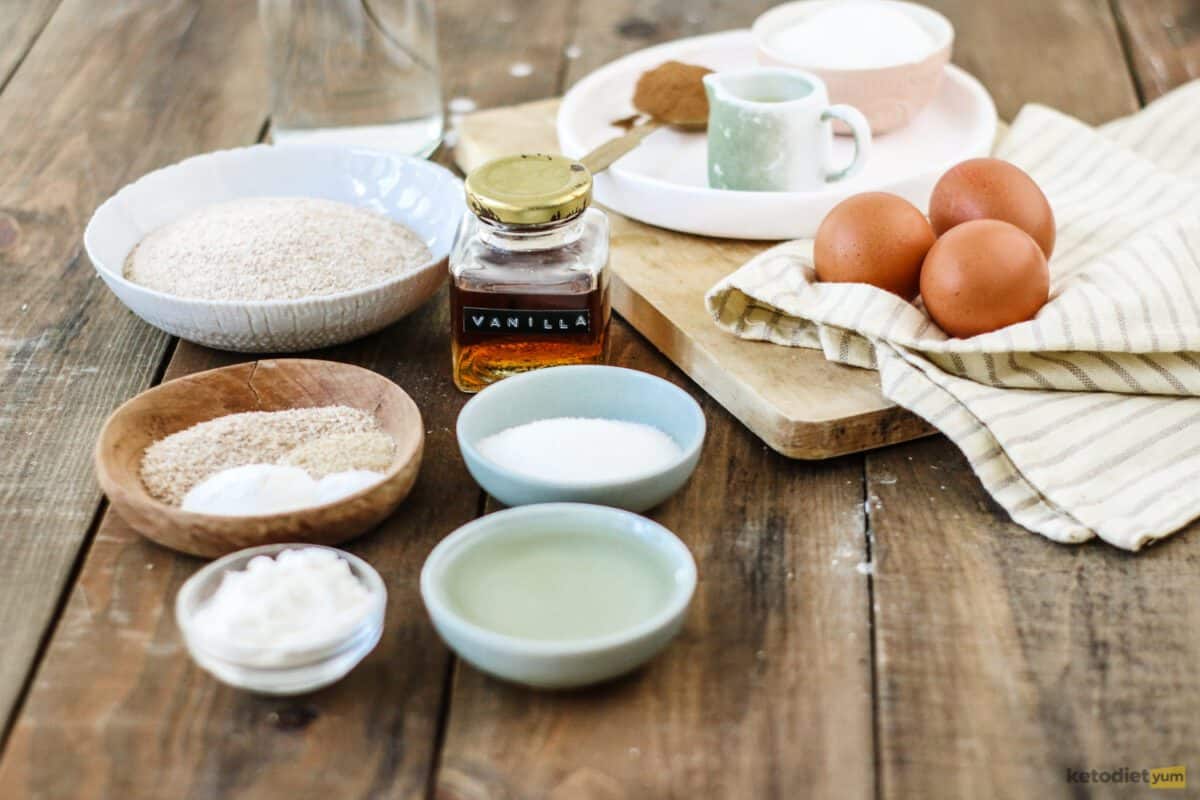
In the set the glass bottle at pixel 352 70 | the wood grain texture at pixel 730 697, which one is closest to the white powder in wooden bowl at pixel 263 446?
the wood grain texture at pixel 730 697

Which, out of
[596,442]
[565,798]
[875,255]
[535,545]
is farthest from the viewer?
[875,255]

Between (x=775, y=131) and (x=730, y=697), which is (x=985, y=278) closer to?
(x=775, y=131)

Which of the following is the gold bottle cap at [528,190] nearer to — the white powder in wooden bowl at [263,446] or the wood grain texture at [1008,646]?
the white powder in wooden bowl at [263,446]

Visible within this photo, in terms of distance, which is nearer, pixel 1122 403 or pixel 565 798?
pixel 565 798

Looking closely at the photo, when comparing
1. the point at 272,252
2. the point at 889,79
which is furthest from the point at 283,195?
the point at 889,79

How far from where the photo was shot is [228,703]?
2.87ft

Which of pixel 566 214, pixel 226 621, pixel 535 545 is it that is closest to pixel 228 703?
pixel 226 621

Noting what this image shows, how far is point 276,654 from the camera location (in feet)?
2.73

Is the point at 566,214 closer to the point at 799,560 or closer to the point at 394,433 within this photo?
the point at 394,433

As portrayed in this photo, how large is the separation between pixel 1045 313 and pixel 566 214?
414 mm

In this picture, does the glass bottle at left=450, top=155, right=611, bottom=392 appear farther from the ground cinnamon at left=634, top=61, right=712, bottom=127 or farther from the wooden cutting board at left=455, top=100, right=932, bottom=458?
the ground cinnamon at left=634, top=61, right=712, bottom=127

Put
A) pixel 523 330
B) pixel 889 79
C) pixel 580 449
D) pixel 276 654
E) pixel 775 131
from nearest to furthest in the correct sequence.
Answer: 1. pixel 276 654
2. pixel 580 449
3. pixel 523 330
4. pixel 775 131
5. pixel 889 79

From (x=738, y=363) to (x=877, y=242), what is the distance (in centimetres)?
16

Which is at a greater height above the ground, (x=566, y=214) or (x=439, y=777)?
(x=566, y=214)
